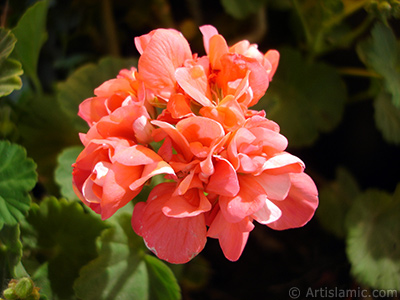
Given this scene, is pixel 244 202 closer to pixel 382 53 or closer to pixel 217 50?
pixel 217 50

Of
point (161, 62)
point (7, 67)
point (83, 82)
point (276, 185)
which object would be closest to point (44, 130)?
point (83, 82)

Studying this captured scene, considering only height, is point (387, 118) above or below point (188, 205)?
below

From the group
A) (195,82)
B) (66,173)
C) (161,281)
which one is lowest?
(161,281)

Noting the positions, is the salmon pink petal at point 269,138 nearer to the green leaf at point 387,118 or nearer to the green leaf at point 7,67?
the green leaf at point 7,67

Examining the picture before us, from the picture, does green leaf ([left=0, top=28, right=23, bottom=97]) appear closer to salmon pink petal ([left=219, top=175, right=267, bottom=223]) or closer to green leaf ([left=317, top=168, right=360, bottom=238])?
salmon pink petal ([left=219, top=175, right=267, bottom=223])

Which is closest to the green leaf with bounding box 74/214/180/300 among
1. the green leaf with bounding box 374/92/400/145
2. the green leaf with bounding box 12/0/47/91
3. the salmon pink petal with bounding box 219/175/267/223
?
the salmon pink petal with bounding box 219/175/267/223
